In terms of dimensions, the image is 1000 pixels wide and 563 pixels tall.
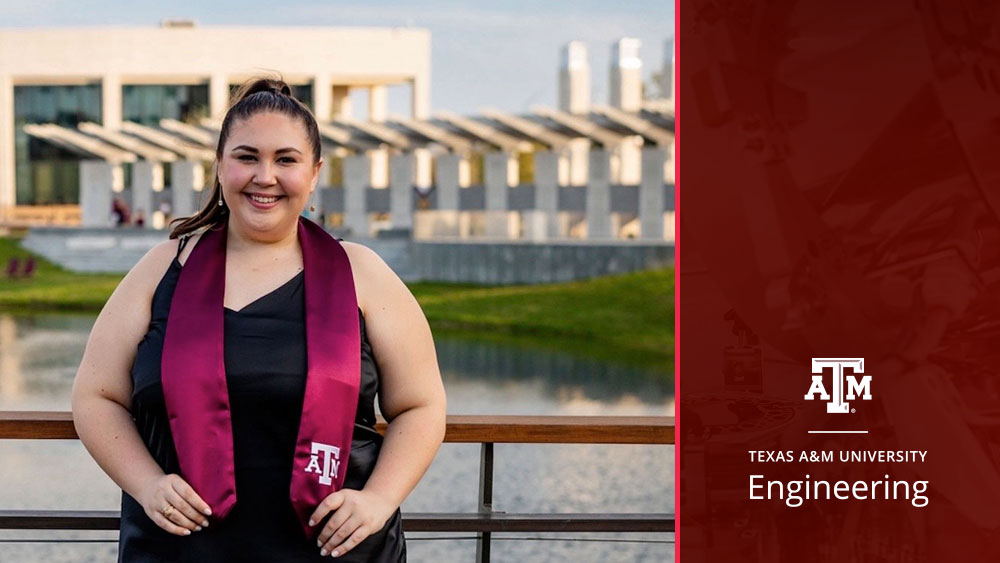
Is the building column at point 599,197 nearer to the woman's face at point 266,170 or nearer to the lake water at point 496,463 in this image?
the lake water at point 496,463

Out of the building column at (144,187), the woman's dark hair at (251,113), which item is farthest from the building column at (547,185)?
the woman's dark hair at (251,113)

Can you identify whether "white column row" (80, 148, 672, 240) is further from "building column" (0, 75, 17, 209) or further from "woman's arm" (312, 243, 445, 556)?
"woman's arm" (312, 243, 445, 556)

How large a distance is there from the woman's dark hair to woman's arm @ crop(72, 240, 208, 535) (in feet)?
0.42

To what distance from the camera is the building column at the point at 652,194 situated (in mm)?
31375

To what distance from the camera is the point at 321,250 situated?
2.54 m

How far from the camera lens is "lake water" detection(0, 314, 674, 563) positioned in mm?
3957

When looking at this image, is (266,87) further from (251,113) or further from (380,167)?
(380,167)

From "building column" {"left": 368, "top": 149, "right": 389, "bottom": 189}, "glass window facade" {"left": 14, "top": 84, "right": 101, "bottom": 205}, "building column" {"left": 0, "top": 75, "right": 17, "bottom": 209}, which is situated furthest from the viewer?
"glass window facade" {"left": 14, "top": 84, "right": 101, "bottom": 205}

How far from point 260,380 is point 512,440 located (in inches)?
35.6

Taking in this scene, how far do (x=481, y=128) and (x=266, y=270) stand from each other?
3032 cm
